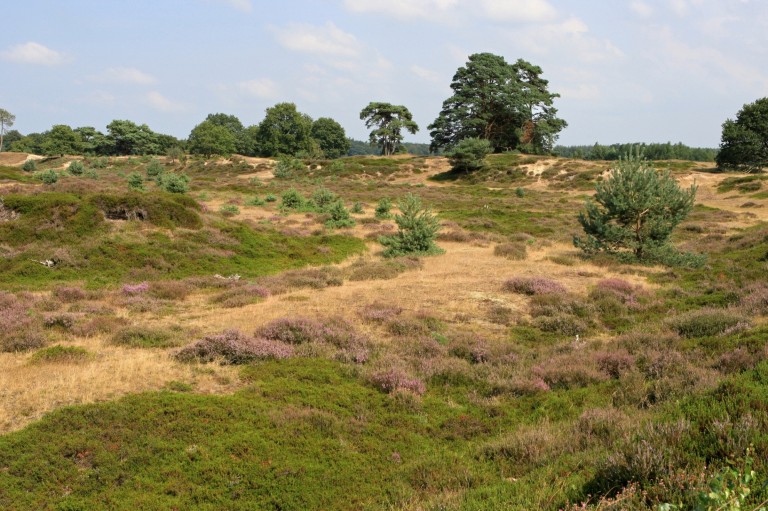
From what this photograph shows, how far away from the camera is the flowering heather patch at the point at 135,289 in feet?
52.5

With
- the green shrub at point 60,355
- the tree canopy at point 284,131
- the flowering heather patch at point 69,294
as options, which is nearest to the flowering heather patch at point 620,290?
the green shrub at point 60,355

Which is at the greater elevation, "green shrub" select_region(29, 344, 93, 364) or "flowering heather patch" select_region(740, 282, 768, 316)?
"flowering heather patch" select_region(740, 282, 768, 316)

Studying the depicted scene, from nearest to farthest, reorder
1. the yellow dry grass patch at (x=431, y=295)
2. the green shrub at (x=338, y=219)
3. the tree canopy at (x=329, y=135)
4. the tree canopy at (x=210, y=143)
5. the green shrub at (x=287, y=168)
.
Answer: the yellow dry grass patch at (x=431, y=295)
the green shrub at (x=338, y=219)
the green shrub at (x=287, y=168)
the tree canopy at (x=210, y=143)
the tree canopy at (x=329, y=135)

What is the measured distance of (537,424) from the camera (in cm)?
749

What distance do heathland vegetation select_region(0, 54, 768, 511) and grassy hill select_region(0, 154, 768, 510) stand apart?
1.8 inches

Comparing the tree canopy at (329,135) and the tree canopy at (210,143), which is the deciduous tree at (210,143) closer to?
the tree canopy at (210,143)

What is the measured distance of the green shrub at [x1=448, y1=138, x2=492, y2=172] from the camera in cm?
7175

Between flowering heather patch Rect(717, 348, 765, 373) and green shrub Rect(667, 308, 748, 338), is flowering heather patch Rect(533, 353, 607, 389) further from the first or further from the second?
green shrub Rect(667, 308, 748, 338)

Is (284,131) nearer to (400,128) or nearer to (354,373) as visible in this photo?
(400,128)

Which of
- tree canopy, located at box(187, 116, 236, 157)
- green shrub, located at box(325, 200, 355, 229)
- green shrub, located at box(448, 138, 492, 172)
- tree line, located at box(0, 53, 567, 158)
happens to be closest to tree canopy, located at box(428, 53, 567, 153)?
tree line, located at box(0, 53, 567, 158)

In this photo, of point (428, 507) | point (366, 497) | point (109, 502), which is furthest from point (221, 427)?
point (428, 507)

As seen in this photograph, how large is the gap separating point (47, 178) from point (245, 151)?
97.8 m

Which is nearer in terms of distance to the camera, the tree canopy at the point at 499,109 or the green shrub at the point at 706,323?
the green shrub at the point at 706,323

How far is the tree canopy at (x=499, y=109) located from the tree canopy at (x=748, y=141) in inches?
1085
